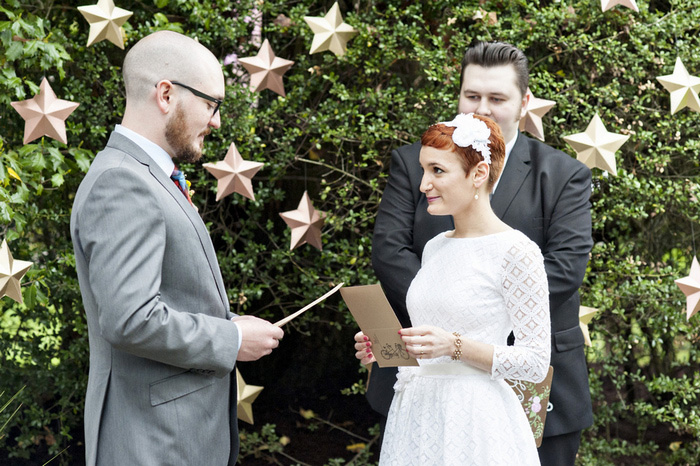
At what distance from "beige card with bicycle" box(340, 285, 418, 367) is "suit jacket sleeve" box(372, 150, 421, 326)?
572 mm

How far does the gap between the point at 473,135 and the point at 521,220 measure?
670 millimetres

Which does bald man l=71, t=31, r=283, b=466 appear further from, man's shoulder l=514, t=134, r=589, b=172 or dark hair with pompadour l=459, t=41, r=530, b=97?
man's shoulder l=514, t=134, r=589, b=172

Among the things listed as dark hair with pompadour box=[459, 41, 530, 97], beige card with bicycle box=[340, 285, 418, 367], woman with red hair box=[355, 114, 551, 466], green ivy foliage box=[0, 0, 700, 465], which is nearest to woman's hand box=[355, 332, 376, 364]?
woman with red hair box=[355, 114, 551, 466]

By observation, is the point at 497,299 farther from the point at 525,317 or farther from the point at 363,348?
the point at 363,348

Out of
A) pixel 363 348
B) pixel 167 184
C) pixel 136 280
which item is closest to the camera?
pixel 136 280

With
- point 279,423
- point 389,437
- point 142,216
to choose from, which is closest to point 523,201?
point 389,437

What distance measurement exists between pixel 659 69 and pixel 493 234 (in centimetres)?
239

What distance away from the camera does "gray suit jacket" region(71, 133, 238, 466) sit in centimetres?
180

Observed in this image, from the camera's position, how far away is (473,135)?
233 cm

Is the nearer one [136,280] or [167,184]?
[136,280]

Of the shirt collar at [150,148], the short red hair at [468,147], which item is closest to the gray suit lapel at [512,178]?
the short red hair at [468,147]

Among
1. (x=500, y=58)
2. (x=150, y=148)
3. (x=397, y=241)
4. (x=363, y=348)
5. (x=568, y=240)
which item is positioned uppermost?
(x=500, y=58)

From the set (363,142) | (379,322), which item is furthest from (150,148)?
(363,142)

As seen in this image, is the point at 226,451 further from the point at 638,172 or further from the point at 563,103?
the point at 638,172
